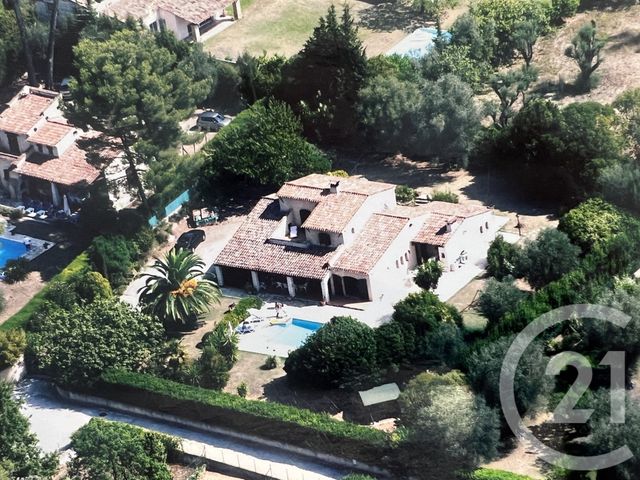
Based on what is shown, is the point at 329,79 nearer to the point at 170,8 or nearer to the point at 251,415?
the point at 170,8

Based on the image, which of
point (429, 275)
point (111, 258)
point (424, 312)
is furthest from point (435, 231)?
point (111, 258)

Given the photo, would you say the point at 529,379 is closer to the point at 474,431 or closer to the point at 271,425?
the point at 474,431

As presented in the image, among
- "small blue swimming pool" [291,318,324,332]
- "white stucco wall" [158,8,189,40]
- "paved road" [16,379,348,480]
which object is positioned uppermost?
"white stucco wall" [158,8,189,40]

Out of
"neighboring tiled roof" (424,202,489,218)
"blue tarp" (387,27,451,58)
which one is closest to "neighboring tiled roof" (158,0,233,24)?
"blue tarp" (387,27,451,58)

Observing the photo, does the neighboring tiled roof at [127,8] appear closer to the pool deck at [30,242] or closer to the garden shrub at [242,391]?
the pool deck at [30,242]

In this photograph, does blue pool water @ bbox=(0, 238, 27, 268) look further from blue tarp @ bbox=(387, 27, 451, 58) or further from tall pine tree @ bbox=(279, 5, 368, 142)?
blue tarp @ bbox=(387, 27, 451, 58)

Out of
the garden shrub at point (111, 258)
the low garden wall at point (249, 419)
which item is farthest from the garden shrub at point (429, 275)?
the garden shrub at point (111, 258)
